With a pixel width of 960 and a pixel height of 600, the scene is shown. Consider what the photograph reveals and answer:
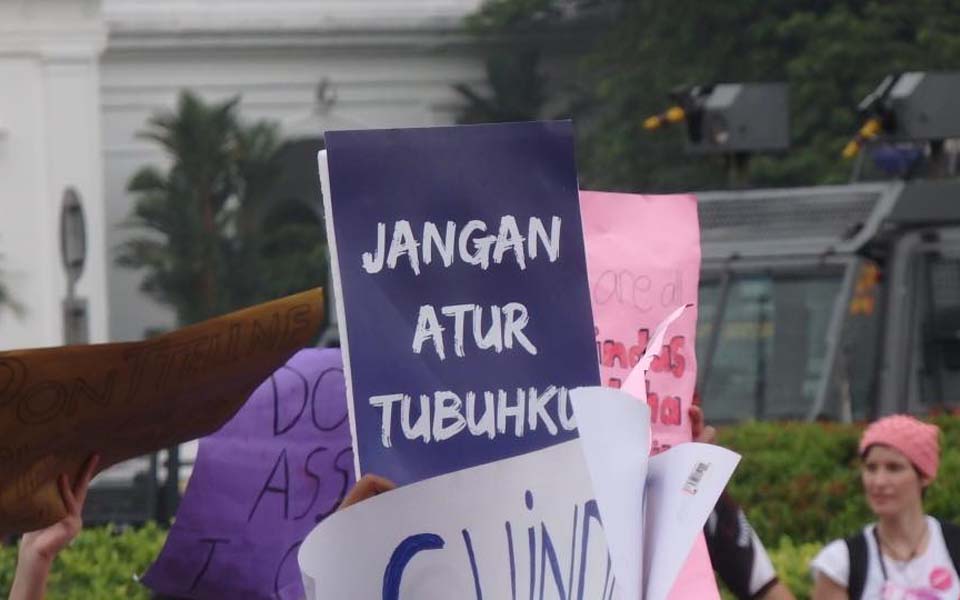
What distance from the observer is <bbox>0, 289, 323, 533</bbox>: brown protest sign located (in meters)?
3.15

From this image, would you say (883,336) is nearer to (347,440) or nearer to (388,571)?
(347,440)

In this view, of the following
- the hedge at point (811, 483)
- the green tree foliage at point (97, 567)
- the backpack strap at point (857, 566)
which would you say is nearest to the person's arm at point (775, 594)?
the backpack strap at point (857, 566)

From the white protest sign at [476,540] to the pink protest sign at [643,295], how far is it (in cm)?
79

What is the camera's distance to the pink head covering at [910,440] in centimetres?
512

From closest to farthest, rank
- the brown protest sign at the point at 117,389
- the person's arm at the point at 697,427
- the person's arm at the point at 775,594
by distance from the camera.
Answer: the brown protest sign at the point at 117,389 → the person's arm at the point at 697,427 → the person's arm at the point at 775,594

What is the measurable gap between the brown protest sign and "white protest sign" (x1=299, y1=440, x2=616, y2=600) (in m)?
0.24

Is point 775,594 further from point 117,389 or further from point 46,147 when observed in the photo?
point 46,147

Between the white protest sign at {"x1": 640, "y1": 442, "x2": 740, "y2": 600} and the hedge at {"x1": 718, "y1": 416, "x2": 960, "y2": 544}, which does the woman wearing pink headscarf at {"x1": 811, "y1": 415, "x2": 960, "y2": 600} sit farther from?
the hedge at {"x1": 718, "y1": 416, "x2": 960, "y2": 544}

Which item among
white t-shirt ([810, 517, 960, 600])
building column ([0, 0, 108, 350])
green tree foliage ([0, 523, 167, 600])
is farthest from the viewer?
building column ([0, 0, 108, 350])

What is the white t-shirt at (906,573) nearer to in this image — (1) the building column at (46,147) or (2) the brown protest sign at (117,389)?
(2) the brown protest sign at (117,389)

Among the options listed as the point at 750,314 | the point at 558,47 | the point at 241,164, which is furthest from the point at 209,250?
the point at 750,314

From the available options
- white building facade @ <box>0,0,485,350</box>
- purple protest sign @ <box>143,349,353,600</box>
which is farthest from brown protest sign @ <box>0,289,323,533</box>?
white building facade @ <box>0,0,485,350</box>

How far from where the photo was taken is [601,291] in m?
4.45

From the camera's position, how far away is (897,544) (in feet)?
16.6
